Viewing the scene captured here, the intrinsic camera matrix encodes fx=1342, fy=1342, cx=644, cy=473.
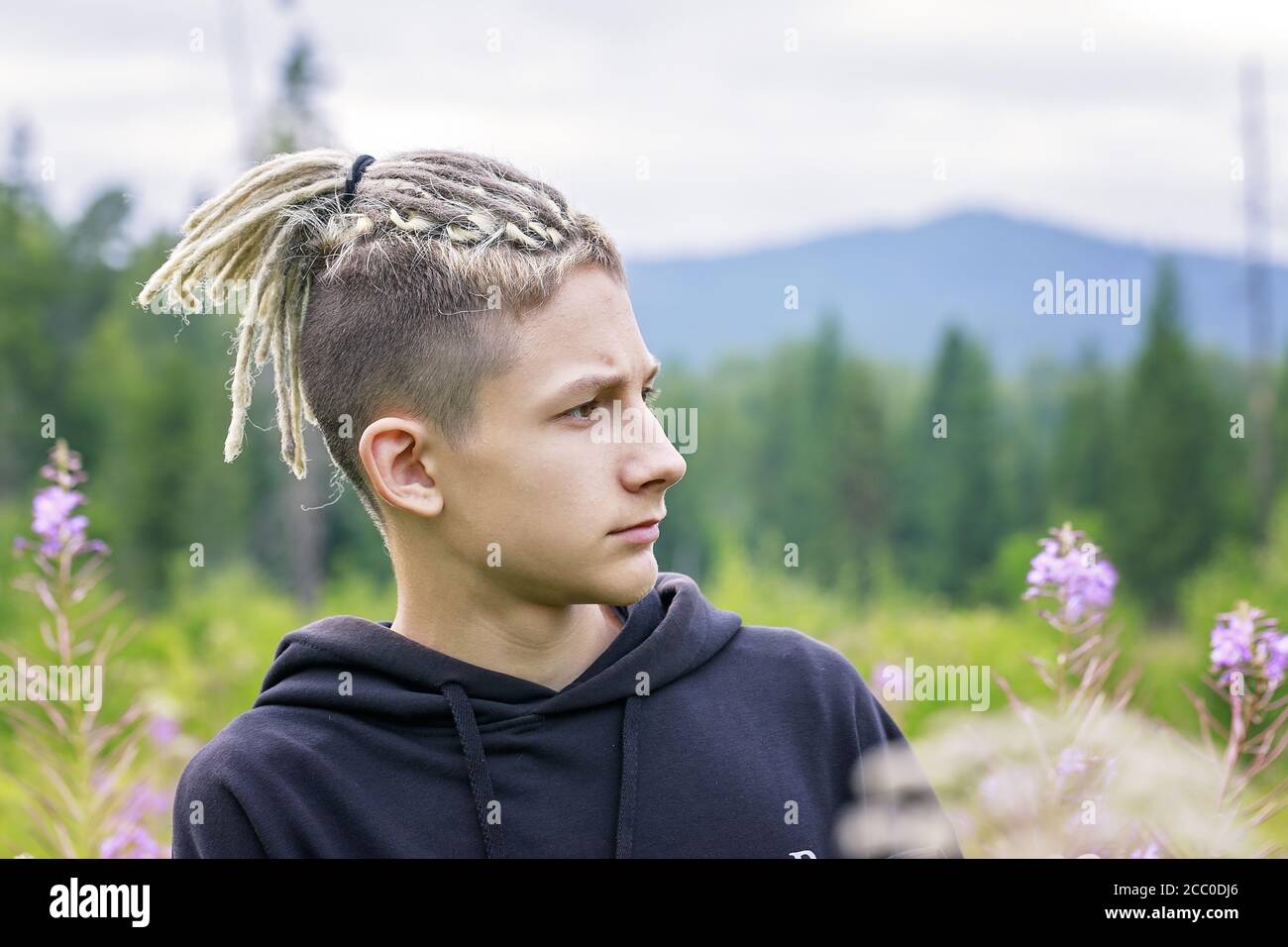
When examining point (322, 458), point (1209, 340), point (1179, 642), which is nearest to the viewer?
point (1179, 642)

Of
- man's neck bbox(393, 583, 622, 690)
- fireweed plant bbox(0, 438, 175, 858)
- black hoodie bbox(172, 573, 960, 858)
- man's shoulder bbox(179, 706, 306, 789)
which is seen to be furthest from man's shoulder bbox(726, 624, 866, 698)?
fireweed plant bbox(0, 438, 175, 858)

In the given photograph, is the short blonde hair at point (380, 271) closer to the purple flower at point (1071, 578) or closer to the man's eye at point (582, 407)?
the man's eye at point (582, 407)

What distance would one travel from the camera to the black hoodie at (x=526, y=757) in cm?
197

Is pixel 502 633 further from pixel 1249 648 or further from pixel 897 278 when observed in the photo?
pixel 897 278

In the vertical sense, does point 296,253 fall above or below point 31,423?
above

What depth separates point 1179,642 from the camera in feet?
64.2

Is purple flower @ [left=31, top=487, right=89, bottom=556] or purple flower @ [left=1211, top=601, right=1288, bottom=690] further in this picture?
purple flower @ [left=31, top=487, right=89, bottom=556]

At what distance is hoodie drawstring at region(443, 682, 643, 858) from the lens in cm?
200

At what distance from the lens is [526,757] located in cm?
208

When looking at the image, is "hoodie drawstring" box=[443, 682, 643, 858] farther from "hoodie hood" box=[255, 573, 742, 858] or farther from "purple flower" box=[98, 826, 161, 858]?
"purple flower" box=[98, 826, 161, 858]

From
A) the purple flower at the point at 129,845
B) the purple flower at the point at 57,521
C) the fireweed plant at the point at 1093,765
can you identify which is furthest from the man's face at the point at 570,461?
the purple flower at the point at 129,845
